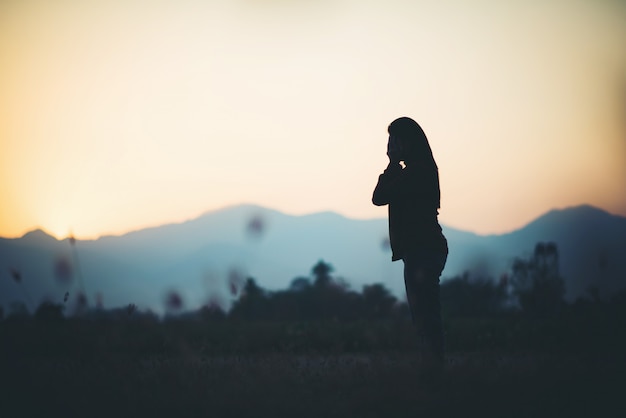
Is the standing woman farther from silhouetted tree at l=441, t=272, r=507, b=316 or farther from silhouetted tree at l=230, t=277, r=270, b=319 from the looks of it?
silhouetted tree at l=441, t=272, r=507, b=316

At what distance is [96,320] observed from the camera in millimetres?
9148

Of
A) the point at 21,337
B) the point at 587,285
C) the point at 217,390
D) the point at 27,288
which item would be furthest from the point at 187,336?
the point at 587,285

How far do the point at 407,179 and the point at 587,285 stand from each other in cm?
811

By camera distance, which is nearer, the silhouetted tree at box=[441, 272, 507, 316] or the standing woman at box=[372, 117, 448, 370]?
the standing woman at box=[372, 117, 448, 370]

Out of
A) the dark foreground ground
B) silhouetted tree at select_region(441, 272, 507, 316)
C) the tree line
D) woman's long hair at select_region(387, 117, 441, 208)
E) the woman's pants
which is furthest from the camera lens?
silhouetted tree at select_region(441, 272, 507, 316)

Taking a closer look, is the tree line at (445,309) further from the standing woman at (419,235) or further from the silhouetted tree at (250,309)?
the standing woman at (419,235)

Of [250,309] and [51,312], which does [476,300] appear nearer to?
[250,309]

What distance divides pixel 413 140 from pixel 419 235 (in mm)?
943

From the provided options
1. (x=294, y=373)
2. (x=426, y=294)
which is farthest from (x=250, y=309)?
(x=426, y=294)

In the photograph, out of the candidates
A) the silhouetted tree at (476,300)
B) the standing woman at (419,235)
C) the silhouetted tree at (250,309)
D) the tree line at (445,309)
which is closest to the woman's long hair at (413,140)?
the standing woman at (419,235)

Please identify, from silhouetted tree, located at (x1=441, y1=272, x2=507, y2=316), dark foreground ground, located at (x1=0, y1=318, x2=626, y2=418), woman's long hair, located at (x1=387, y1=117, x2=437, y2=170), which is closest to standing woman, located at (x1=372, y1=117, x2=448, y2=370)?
woman's long hair, located at (x1=387, y1=117, x2=437, y2=170)

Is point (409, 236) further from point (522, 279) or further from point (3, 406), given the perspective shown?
point (522, 279)

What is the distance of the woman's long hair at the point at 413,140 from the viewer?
5945 mm

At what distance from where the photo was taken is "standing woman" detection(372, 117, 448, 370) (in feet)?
18.5
